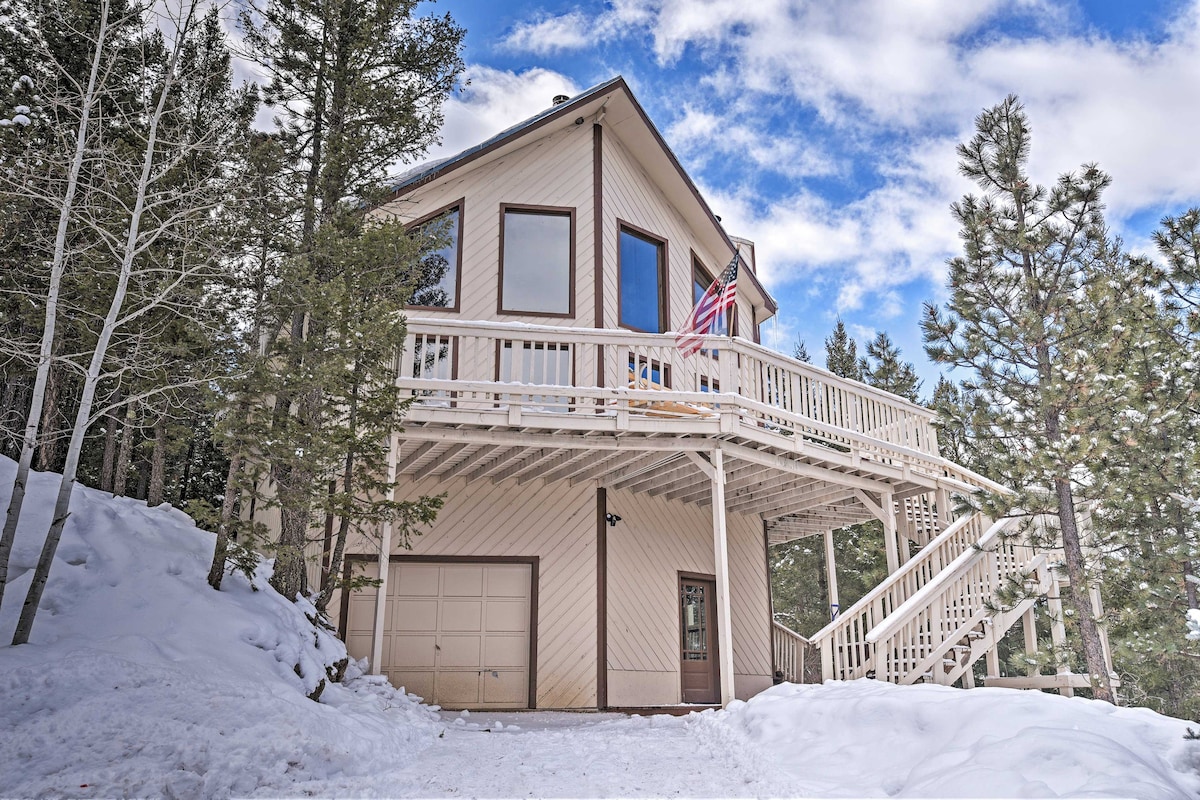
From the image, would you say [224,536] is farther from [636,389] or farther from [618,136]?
[618,136]

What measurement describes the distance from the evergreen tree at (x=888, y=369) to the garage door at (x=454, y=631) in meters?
14.7

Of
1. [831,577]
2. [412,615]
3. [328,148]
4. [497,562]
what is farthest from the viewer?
[831,577]

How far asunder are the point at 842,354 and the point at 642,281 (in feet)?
40.4

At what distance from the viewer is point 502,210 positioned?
1166 cm

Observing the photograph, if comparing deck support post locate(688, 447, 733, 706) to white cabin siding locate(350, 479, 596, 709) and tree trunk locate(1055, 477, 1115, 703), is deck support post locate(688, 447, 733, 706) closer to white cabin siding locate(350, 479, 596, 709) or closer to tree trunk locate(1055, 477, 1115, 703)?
white cabin siding locate(350, 479, 596, 709)

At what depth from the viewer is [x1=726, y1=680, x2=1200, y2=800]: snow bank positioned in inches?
146

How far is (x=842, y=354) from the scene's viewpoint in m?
22.8

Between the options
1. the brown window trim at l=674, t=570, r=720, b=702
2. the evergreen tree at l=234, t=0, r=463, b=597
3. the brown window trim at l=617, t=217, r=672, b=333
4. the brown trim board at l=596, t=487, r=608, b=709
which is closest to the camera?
the evergreen tree at l=234, t=0, r=463, b=597

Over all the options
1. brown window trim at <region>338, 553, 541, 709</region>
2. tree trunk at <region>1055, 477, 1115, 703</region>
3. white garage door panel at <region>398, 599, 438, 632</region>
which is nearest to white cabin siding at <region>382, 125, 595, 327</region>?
brown window trim at <region>338, 553, 541, 709</region>

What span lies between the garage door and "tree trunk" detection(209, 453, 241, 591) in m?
3.26

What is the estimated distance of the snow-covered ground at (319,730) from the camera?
153 inches

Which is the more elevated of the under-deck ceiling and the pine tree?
the pine tree

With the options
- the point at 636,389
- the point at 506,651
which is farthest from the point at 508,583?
the point at 636,389

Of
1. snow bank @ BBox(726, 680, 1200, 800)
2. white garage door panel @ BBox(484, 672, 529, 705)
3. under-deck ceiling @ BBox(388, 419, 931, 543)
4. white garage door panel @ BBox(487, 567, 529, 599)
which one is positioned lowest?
Result: white garage door panel @ BBox(484, 672, 529, 705)
